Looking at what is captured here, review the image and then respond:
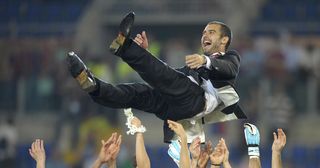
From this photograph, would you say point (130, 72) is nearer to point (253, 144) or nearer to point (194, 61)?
point (253, 144)

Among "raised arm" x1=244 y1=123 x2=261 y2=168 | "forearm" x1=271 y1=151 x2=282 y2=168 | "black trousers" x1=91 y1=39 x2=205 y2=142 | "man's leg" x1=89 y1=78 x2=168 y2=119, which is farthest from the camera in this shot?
"man's leg" x1=89 y1=78 x2=168 y2=119

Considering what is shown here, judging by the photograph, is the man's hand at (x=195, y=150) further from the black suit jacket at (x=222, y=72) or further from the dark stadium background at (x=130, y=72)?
the dark stadium background at (x=130, y=72)

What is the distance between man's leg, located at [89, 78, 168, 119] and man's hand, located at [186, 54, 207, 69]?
1.03 meters

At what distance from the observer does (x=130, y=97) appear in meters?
10.6

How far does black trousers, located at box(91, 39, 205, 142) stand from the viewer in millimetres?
10219

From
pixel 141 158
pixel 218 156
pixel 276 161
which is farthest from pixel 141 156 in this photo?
pixel 276 161

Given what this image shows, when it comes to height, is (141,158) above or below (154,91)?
below

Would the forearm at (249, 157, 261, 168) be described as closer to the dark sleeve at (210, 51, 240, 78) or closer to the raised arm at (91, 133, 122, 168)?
the dark sleeve at (210, 51, 240, 78)

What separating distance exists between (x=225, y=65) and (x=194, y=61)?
56 cm

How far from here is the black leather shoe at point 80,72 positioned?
10094 millimetres

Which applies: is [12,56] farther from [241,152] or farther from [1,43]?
[241,152]

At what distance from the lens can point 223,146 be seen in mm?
9719

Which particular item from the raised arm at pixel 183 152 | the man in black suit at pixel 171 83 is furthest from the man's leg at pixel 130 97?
the raised arm at pixel 183 152

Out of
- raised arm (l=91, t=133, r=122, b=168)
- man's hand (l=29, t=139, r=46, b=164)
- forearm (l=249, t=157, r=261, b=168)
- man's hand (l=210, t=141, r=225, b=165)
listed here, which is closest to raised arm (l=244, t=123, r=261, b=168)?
forearm (l=249, t=157, r=261, b=168)
